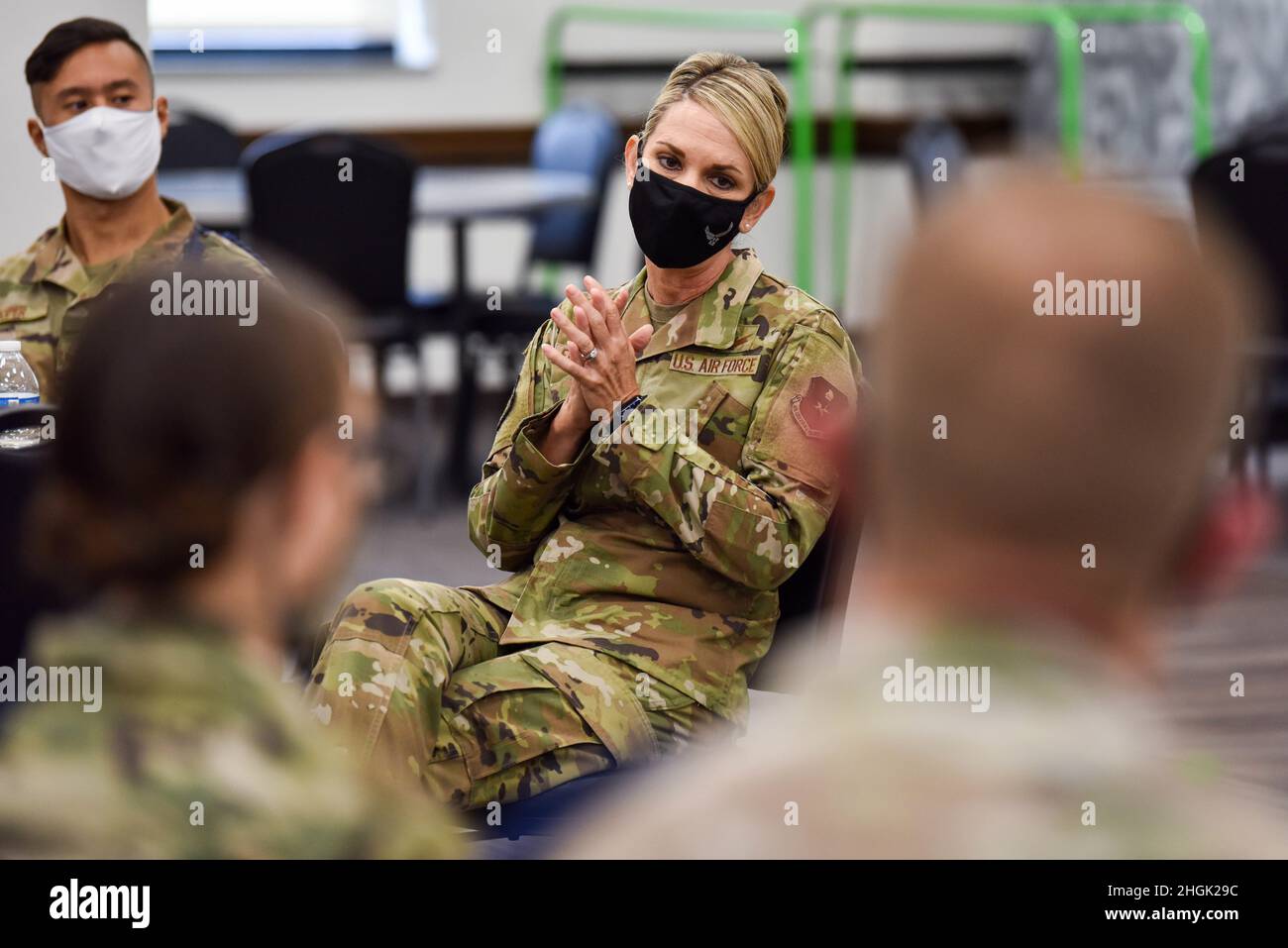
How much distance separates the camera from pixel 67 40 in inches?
90.6

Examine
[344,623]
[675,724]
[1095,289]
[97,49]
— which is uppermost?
[97,49]

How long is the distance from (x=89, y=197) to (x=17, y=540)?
70cm

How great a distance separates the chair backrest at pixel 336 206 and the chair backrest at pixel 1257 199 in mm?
2076

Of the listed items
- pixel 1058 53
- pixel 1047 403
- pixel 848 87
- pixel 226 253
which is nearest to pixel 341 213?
pixel 226 253

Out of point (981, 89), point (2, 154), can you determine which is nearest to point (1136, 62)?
point (981, 89)

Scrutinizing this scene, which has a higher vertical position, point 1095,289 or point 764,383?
point 1095,289

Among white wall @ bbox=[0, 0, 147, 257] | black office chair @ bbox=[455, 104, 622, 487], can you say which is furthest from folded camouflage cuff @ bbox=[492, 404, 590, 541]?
black office chair @ bbox=[455, 104, 622, 487]

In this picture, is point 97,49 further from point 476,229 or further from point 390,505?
point 476,229

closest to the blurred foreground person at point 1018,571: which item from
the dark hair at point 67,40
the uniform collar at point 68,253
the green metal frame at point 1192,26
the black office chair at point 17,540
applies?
the black office chair at point 17,540

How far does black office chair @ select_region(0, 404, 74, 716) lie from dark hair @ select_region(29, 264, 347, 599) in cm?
96

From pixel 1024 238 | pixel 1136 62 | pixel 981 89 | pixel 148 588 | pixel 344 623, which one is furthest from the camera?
pixel 981 89

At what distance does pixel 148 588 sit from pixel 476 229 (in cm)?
616

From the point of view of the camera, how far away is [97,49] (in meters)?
2.33
